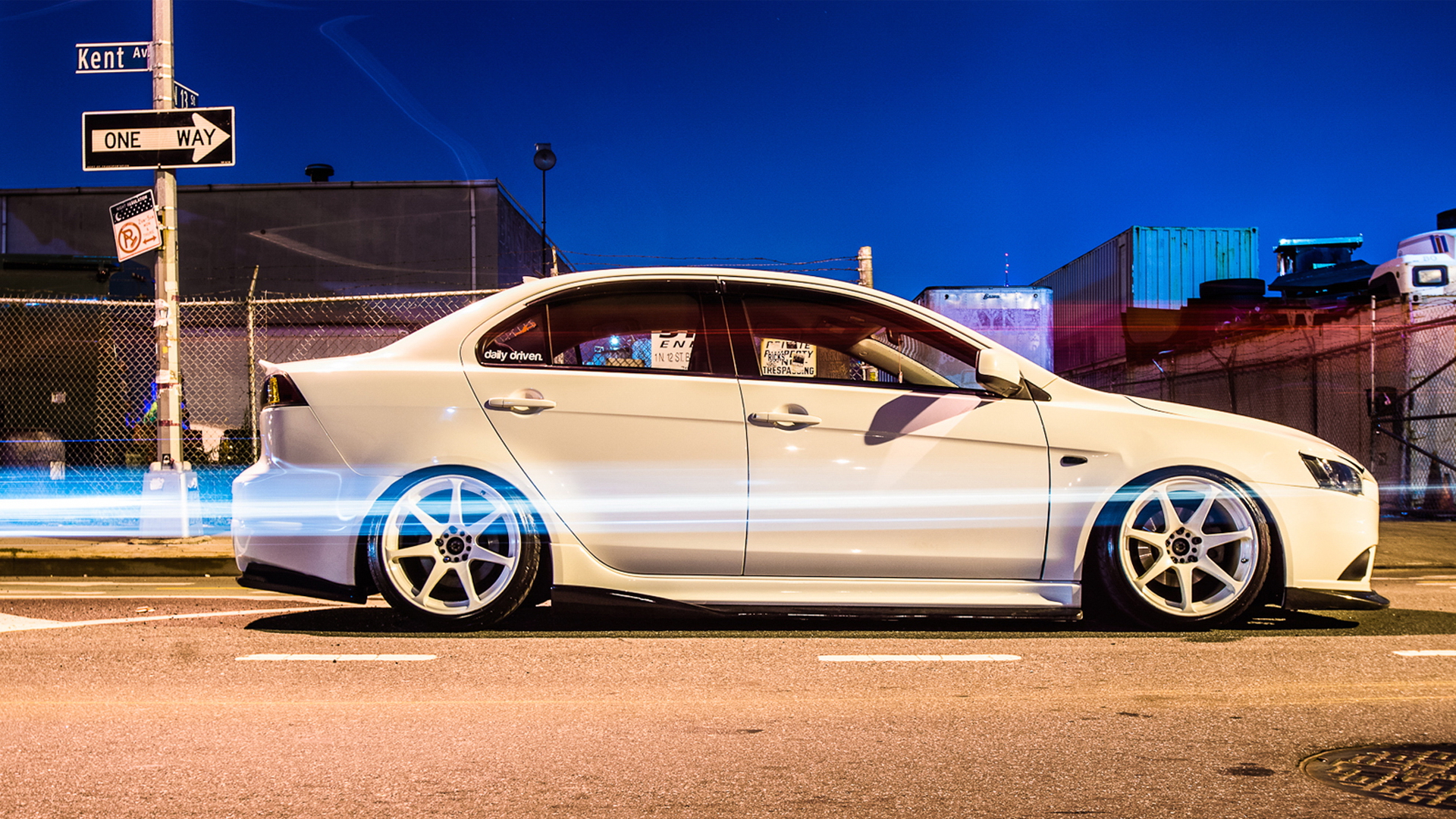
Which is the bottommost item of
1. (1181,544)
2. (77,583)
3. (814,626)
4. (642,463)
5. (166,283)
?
(77,583)

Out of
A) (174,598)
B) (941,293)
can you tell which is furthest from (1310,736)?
(941,293)

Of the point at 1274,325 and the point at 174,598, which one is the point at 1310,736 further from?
the point at 1274,325

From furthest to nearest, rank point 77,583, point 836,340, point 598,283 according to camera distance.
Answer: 1. point 77,583
2. point 836,340
3. point 598,283

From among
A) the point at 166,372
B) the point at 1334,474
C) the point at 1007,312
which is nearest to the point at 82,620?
the point at 166,372

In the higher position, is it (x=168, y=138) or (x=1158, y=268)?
(x=1158, y=268)

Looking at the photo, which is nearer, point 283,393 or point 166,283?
point 283,393

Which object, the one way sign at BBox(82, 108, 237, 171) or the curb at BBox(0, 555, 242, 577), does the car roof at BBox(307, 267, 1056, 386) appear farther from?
the one way sign at BBox(82, 108, 237, 171)

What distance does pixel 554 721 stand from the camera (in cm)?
352

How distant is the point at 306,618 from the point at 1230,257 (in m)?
25.5

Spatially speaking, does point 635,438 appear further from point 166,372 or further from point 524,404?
point 166,372

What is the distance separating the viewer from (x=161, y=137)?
30.5 ft

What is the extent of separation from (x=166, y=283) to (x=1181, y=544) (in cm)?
839

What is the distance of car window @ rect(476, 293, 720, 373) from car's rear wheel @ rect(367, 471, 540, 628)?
605mm

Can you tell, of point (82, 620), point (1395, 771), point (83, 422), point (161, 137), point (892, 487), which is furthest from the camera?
point (83, 422)
